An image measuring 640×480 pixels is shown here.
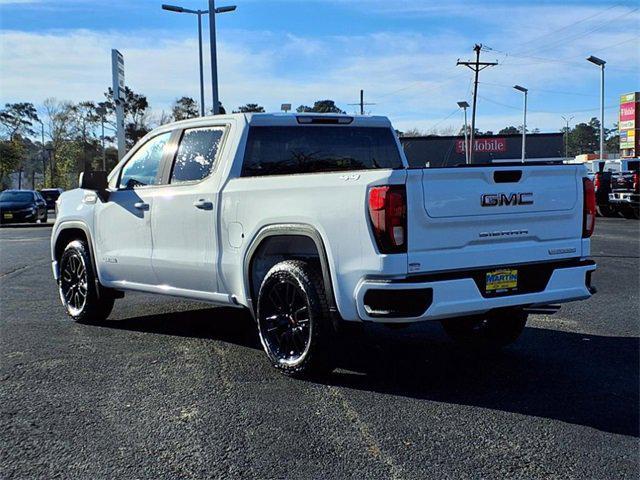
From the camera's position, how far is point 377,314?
4516mm

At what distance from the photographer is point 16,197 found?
29312 millimetres

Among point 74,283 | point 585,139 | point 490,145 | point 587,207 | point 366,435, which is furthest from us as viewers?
point 585,139

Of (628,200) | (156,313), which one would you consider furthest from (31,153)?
(156,313)

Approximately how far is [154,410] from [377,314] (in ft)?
5.00

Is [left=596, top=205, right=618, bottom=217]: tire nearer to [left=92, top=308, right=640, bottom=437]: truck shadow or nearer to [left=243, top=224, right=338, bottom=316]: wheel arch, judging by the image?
[left=92, top=308, right=640, bottom=437]: truck shadow

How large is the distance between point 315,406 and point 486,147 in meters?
71.4

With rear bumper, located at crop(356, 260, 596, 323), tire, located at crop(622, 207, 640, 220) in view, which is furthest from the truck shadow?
tire, located at crop(622, 207, 640, 220)

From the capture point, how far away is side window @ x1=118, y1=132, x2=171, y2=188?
665 cm

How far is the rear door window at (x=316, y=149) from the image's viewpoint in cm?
601

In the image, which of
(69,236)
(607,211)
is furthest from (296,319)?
(607,211)

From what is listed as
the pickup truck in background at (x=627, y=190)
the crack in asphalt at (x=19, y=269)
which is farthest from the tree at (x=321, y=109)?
the pickup truck in background at (x=627, y=190)

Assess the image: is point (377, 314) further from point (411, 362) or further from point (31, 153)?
point (31, 153)

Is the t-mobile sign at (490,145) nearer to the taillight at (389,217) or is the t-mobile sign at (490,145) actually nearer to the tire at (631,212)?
the tire at (631,212)

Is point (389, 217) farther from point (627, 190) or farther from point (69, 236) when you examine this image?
point (627, 190)
